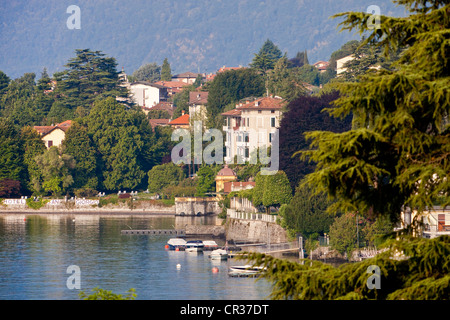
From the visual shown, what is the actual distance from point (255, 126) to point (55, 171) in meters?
24.3

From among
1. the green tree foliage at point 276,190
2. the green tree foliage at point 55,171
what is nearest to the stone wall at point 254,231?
the green tree foliage at point 276,190

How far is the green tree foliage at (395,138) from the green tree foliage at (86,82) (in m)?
112

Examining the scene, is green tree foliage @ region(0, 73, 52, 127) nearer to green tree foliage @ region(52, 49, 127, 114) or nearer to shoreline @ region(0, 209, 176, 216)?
green tree foliage @ region(52, 49, 127, 114)

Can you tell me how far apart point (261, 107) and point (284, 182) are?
2745cm

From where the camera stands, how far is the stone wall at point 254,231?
5775cm

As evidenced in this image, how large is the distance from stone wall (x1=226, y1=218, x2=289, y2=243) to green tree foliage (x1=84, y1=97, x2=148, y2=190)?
35609 mm

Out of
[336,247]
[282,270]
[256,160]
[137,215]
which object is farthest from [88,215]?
[282,270]

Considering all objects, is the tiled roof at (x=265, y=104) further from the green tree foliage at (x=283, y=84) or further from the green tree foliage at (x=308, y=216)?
the green tree foliage at (x=308, y=216)

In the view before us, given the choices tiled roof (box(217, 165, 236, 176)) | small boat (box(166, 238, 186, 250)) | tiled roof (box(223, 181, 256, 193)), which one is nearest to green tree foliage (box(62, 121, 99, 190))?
tiled roof (box(217, 165, 236, 176))

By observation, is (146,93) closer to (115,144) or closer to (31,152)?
(115,144)

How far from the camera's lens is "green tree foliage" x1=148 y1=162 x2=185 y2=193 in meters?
96.8

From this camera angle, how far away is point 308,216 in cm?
5297

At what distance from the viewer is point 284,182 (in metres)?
62.8
